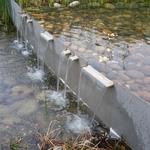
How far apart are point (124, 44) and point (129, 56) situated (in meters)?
0.58

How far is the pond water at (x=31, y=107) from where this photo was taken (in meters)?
3.47

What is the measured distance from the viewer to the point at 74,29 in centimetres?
646

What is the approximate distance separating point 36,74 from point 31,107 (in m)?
0.96

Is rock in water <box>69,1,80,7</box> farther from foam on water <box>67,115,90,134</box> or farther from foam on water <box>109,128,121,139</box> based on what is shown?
foam on water <box>109,128,121,139</box>

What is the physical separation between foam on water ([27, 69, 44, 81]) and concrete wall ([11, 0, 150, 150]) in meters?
0.20

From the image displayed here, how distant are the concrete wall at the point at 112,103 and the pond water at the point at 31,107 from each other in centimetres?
18

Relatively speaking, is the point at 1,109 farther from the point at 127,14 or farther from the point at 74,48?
the point at 127,14

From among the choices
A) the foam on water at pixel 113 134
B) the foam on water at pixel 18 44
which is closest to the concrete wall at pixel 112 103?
the foam on water at pixel 113 134

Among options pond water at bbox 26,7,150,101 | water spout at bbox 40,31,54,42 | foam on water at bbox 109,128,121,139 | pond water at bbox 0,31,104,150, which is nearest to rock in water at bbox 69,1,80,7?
pond water at bbox 26,7,150,101

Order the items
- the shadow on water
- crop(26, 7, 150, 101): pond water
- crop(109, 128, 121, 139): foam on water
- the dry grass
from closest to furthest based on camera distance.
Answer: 1. the dry grass
2. crop(109, 128, 121, 139): foam on water
3. the shadow on water
4. crop(26, 7, 150, 101): pond water

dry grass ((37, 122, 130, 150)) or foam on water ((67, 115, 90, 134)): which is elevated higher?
dry grass ((37, 122, 130, 150))

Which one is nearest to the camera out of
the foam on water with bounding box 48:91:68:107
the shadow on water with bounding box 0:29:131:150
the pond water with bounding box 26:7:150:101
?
the shadow on water with bounding box 0:29:131:150

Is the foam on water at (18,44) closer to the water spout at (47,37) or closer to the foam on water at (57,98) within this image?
the water spout at (47,37)

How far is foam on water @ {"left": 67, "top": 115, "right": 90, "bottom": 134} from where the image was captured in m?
3.47
